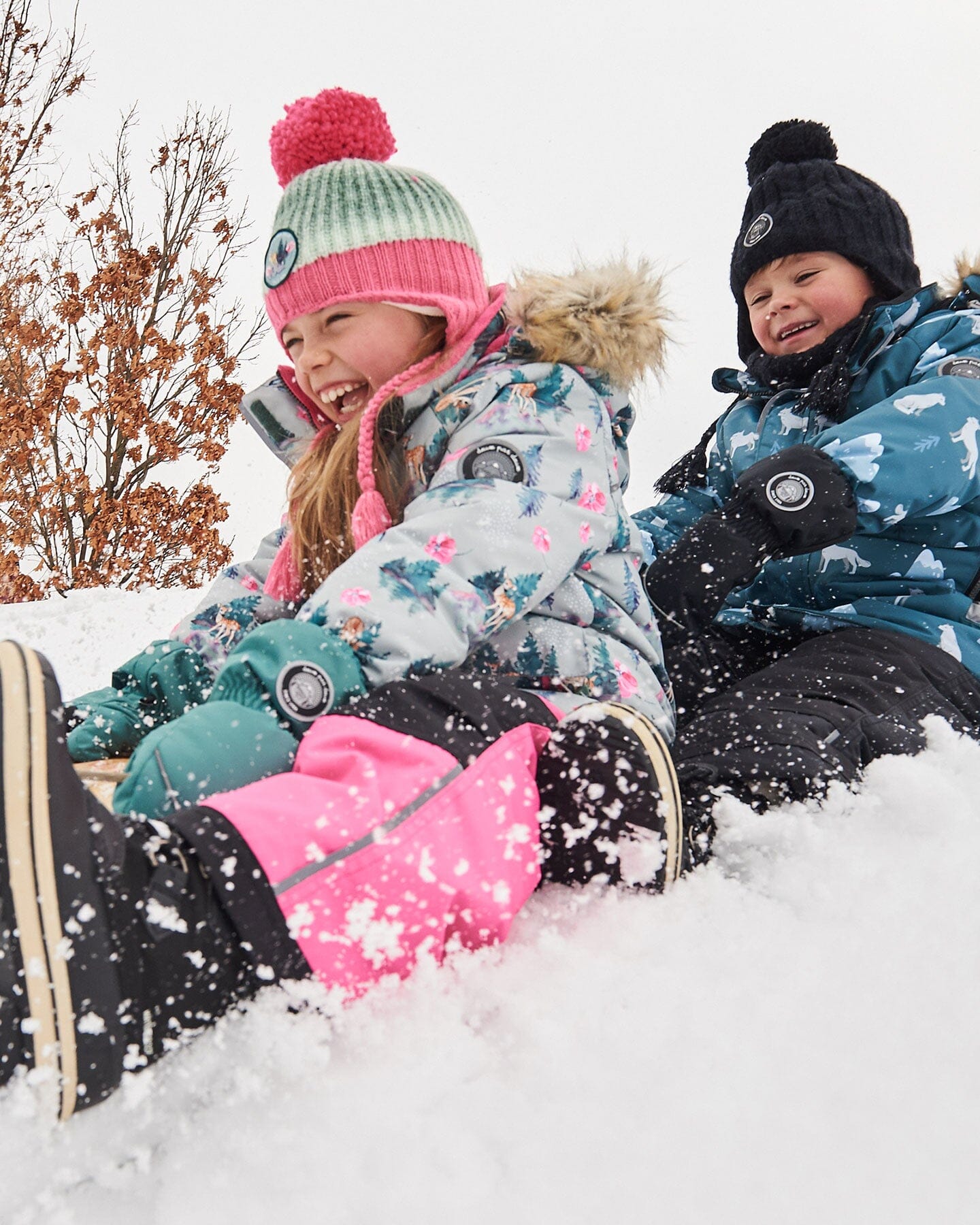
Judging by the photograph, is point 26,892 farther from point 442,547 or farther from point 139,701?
point 139,701

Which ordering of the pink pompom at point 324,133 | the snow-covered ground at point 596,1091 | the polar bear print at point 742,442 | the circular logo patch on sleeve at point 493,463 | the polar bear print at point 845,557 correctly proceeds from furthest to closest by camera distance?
1. the polar bear print at point 742,442
2. the polar bear print at point 845,557
3. the pink pompom at point 324,133
4. the circular logo patch on sleeve at point 493,463
5. the snow-covered ground at point 596,1091

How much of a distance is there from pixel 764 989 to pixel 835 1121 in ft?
0.54

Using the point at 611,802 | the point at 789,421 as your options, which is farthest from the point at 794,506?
the point at 611,802

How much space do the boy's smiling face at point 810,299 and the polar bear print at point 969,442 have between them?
477mm

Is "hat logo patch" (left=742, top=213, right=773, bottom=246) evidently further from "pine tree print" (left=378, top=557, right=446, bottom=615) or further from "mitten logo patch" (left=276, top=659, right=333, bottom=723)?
"mitten logo patch" (left=276, top=659, right=333, bottom=723)

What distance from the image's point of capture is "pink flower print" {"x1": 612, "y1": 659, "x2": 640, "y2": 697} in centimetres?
133

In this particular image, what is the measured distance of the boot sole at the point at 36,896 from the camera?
64cm

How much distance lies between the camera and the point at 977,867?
1027mm

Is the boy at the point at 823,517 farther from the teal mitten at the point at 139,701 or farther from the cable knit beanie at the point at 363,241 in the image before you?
the teal mitten at the point at 139,701

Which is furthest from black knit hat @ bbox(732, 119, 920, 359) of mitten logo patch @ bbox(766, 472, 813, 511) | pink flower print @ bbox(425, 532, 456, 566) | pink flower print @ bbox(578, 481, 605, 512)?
pink flower print @ bbox(425, 532, 456, 566)

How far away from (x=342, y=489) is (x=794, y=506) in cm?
80

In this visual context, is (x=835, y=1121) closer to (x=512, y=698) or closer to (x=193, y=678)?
(x=512, y=698)

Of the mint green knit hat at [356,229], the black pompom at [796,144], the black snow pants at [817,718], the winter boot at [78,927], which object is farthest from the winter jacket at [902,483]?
the winter boot at [78,927]

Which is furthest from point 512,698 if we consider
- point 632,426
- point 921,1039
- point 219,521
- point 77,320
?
point 77,320
